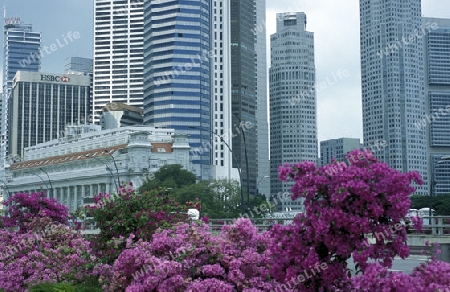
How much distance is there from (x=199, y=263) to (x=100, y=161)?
437 ft

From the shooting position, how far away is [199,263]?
1505cm

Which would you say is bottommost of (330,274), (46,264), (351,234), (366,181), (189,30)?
(46,264)

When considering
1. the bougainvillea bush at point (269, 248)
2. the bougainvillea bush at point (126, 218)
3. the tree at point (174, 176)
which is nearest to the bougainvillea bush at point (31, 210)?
the bougainvillea bush at point (269, 248)

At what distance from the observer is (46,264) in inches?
917

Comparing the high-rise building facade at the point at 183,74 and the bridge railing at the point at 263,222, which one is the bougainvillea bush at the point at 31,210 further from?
the high-rise building facade at the point at 183,74

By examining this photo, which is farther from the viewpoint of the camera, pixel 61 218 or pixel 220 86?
pixel 220 86

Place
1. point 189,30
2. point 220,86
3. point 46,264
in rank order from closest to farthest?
point 46,264 → point 189,30 → point 220,86

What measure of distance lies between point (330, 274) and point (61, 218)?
72.5 feet

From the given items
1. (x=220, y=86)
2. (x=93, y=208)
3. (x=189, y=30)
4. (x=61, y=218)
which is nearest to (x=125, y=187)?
(x=93, y=208)

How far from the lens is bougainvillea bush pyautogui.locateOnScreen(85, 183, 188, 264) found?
19.4m

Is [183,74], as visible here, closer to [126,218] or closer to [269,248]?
[126,218]

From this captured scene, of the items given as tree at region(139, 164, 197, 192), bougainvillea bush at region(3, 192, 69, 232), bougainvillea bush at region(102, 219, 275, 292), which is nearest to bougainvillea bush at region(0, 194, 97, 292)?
bougainvillea bush at region(3, 192, 69, 232)

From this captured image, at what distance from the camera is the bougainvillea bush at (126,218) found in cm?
1938

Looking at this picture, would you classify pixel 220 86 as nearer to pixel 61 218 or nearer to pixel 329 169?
pixel 61 218
